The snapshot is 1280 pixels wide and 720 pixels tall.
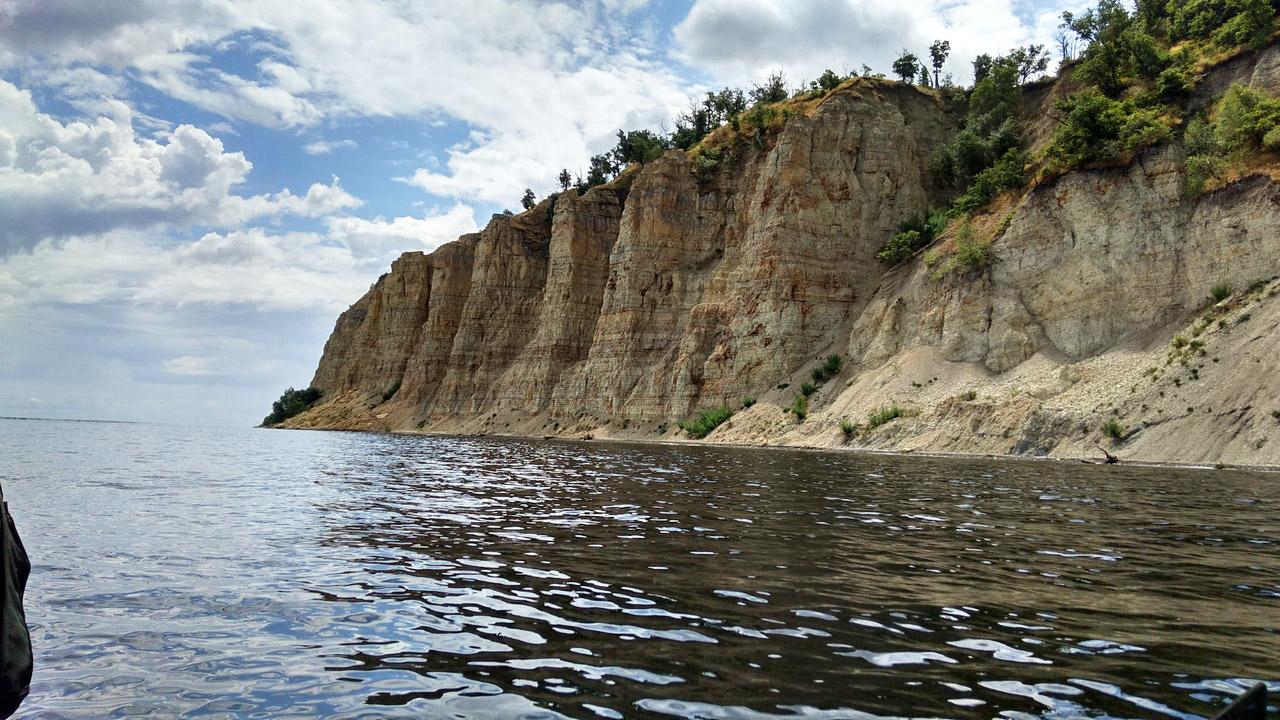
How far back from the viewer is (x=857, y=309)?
59281mm

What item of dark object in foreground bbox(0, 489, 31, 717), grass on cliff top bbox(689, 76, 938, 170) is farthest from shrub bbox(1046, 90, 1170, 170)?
dark object in foreground bbox(0, 489, 31, 717)

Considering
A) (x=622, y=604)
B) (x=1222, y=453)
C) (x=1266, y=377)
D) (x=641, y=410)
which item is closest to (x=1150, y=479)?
(x=1222, y=453)

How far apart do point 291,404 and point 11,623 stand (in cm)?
11899

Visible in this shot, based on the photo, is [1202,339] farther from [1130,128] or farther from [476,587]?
[476,587]

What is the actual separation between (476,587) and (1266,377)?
3293cm

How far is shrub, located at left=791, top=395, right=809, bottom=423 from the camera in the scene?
52.5m

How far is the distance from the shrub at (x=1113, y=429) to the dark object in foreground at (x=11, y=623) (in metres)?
37.4

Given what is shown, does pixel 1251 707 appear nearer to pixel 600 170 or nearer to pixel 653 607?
pixel 653 607

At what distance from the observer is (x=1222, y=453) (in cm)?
2920

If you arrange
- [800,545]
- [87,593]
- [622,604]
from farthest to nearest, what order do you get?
[800,545] → [87,593] → [622,604]

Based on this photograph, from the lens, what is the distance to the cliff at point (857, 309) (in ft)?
119

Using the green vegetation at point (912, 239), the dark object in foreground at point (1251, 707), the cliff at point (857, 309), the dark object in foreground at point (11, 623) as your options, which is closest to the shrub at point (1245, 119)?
the cliff at point (857, 309)

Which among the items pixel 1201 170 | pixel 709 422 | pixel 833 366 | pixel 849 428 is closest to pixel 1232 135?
pixel 1201 170

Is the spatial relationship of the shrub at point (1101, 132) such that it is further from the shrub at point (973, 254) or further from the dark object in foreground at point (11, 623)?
the dark object in foreground at point (11, 623)
